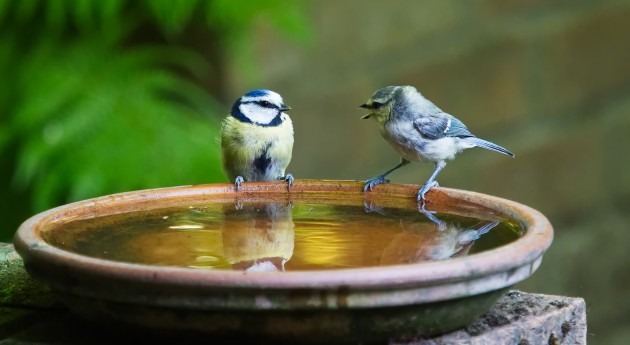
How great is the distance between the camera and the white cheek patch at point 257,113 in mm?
3248

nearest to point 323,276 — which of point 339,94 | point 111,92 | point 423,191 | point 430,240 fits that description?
point 430,240

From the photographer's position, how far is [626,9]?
5.59 metres

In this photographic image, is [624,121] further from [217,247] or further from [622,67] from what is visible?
[217,247]

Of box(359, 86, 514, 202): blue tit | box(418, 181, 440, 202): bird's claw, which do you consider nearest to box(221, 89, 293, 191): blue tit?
box(359, 86, 514, 202): blue tit

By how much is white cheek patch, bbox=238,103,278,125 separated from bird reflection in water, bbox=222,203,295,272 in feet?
2.71

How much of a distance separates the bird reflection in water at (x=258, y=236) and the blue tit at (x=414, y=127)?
76 centimetres

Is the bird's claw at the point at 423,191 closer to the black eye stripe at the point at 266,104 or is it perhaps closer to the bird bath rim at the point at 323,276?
the bird bath rim at the point at 323,276

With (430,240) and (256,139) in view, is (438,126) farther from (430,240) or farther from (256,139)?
(430,240)

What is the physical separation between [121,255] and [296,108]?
8.70 ft

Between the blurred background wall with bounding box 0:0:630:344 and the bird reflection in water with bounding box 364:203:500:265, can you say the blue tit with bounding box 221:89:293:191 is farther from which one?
the bird reflection in water with bounding box 364:203:500:265

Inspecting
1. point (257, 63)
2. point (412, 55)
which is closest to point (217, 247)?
point (257, 63)

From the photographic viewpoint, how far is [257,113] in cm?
326

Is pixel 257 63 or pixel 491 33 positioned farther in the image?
pixel 491 33

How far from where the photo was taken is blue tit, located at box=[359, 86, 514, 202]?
122 inches
